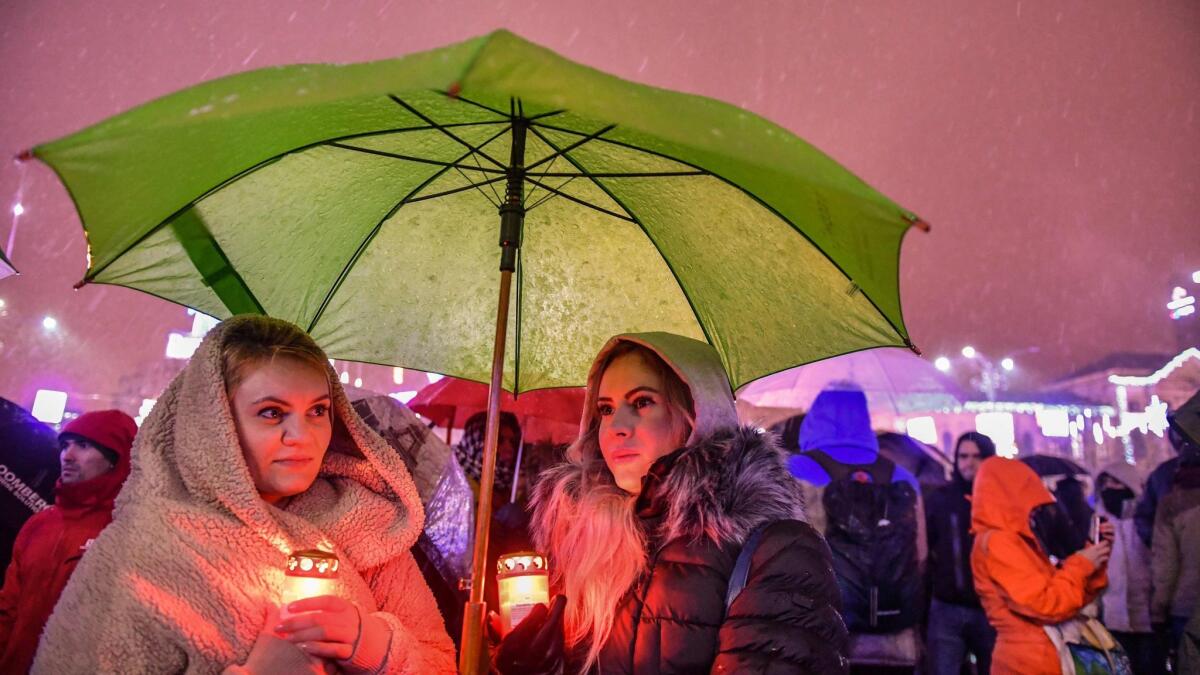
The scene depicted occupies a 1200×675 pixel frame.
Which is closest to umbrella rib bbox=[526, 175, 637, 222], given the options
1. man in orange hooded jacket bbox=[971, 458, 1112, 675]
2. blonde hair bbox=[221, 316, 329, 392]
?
blonde hair bbox=[221, 316, 329, 392]

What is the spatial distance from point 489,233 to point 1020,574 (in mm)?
4477

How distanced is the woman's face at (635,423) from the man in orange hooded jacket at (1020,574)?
3.83 metres

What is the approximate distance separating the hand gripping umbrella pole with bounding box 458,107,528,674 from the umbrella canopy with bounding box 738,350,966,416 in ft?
22.7

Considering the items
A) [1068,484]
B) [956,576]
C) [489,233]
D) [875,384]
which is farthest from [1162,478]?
[489,233]

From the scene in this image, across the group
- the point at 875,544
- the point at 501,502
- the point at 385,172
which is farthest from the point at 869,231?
the point at 875,544

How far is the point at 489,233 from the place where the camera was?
3621 mm

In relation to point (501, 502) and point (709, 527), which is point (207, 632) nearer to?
point (709, 527)

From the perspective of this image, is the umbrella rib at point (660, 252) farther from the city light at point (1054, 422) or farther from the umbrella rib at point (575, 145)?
the city light at point (1054, 422)

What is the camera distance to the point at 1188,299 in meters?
39.4

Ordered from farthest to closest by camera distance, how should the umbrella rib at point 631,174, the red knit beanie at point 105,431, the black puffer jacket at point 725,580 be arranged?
the red knit beanie at point 105,431 → the umbrella rib at point 631,174 → the black puffer jacket at point 725,580

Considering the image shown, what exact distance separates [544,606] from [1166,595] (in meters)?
6.95

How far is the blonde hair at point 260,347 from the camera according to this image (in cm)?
248

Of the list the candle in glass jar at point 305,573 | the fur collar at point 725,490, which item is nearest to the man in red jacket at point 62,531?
the candle in glass jar at point 305,573

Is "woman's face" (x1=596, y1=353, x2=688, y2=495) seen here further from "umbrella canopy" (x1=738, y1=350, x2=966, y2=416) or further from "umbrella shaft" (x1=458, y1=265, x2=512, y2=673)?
"umbrella canopy" (x1=738, y1=350, x2=966, y2=416)
